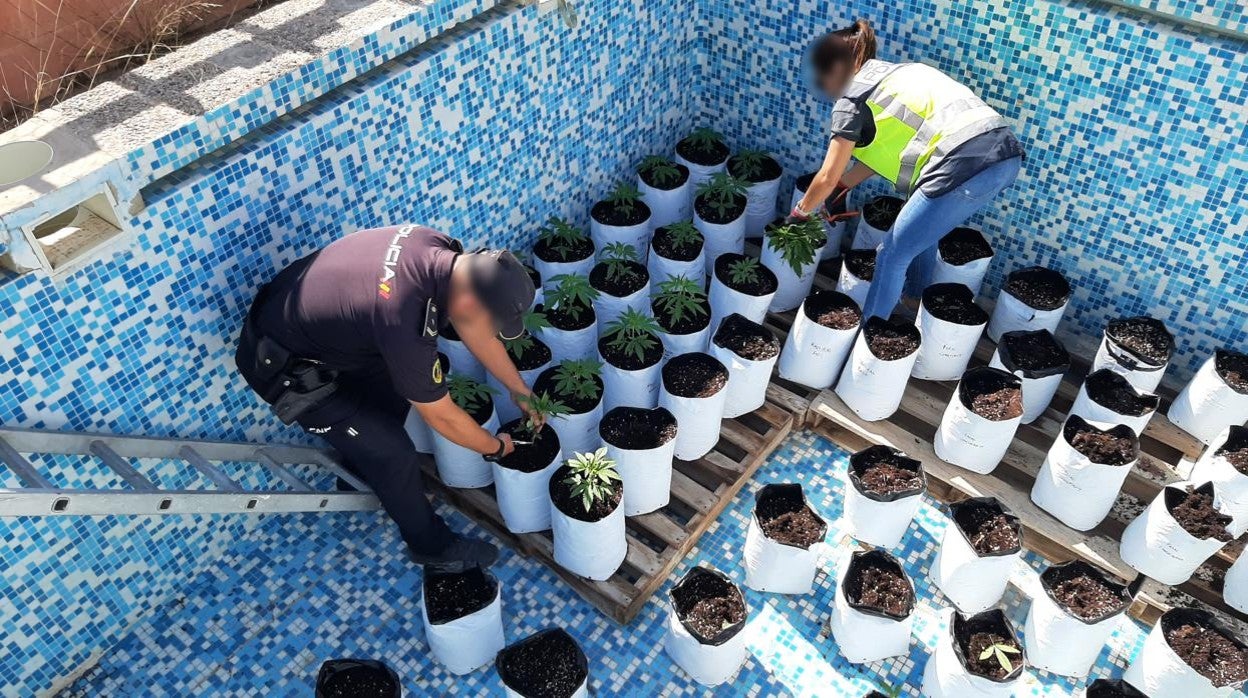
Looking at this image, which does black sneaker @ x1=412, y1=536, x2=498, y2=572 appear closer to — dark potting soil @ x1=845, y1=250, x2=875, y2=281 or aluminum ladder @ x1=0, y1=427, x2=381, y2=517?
aluminum ladder @ x1=0, y1=427, x2=381, y2=517

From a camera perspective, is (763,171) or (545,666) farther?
(763,171)

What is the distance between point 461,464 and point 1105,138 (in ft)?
11.3

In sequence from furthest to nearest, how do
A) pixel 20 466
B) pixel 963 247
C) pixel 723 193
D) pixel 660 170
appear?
pixel 660 170
pixel 723 193
pixel 963 247
pixel 20 466

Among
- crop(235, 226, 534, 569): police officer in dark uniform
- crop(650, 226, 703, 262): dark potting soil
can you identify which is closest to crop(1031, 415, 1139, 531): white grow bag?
crop(650, 226, 703, 262): dark potting soil

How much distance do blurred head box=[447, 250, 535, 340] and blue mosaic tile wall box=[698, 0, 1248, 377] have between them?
9.00 ft

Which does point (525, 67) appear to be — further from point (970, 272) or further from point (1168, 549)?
point (1168, 549)

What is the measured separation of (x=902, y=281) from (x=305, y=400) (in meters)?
2.86

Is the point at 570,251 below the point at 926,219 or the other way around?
below

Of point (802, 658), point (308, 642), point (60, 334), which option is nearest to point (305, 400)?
point (60, 334)

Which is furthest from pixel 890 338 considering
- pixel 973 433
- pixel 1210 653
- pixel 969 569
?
pixel 1210 653

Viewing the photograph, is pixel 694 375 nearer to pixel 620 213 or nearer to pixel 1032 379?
pixel 620 213

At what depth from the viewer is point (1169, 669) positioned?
11.0ft

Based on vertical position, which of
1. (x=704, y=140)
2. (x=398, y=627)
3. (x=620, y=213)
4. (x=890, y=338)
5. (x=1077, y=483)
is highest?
(x=704, y=140)

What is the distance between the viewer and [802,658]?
3717 millimetres
